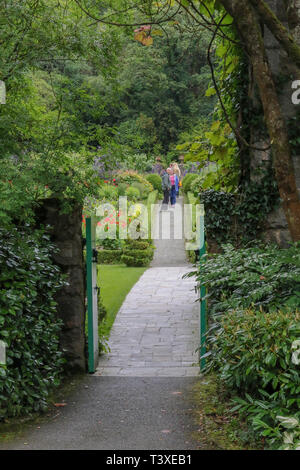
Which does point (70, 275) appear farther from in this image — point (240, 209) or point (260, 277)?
point (260, 277)

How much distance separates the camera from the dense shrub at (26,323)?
458 cm

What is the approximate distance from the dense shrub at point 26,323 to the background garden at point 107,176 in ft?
0.05

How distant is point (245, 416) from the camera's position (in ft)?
13.2

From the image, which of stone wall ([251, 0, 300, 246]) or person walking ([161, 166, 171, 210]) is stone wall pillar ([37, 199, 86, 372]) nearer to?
stone wall ([251, 0, 300, 246])

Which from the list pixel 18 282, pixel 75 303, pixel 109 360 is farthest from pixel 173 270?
pixel 18 282

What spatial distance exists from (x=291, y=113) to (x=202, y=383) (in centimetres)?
304

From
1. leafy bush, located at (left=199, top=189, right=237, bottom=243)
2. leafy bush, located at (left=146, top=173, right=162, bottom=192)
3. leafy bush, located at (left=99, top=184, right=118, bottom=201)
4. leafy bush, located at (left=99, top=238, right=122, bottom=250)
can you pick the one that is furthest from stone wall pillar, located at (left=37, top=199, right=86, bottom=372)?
leafy bush, located at (left=146, top=173, right=162, bottom=192)

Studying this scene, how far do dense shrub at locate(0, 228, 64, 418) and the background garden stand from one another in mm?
15

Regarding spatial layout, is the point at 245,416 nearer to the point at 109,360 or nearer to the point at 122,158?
the point at 122,158

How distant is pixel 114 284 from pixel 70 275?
6128mm

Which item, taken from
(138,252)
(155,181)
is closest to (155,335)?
(138,252)

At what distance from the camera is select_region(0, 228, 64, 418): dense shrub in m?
4.58

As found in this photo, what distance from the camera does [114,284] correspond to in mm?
12656

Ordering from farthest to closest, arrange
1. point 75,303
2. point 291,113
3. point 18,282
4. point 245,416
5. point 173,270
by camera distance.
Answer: point 173,270 < point 75,303 < point 291,113 < point 18,282 < point 245,416
